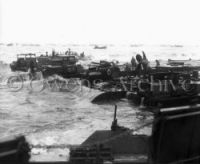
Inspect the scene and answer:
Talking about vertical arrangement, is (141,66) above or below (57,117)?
above

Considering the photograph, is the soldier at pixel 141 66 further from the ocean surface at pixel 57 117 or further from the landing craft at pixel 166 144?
the landing craft at pixel 166 144

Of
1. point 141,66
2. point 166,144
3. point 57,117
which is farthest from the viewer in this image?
point 141,66

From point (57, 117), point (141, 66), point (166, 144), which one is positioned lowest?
point (57, 117)

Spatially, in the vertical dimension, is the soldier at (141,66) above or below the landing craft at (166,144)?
above

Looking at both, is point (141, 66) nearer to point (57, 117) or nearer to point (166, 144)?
point (57, 117)

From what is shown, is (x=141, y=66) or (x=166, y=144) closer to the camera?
(x=166, y=144)

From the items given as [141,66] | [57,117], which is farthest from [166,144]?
[141,66]

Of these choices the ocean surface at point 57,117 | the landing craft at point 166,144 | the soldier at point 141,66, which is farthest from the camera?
the soldier at point 141,66

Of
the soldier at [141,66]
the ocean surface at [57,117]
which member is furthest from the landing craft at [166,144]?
the soldier at [141,66]

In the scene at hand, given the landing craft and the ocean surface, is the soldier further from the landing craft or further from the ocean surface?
the landing craft

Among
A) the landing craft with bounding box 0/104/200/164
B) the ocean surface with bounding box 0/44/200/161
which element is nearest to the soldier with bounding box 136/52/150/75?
the ocean surface with bounding box 0/44/200/161

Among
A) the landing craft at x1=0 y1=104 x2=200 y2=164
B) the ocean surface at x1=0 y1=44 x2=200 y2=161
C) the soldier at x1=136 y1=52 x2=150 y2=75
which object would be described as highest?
the soldier at x1=136 y1=52 x2=150 y2=75

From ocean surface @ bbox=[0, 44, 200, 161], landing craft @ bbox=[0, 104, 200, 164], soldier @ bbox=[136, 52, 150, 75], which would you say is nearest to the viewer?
landing craft @ bbox=[0, 104, 200, 164]

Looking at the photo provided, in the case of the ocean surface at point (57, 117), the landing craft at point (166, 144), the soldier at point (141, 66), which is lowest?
the ocean surface at point (57, 117)
